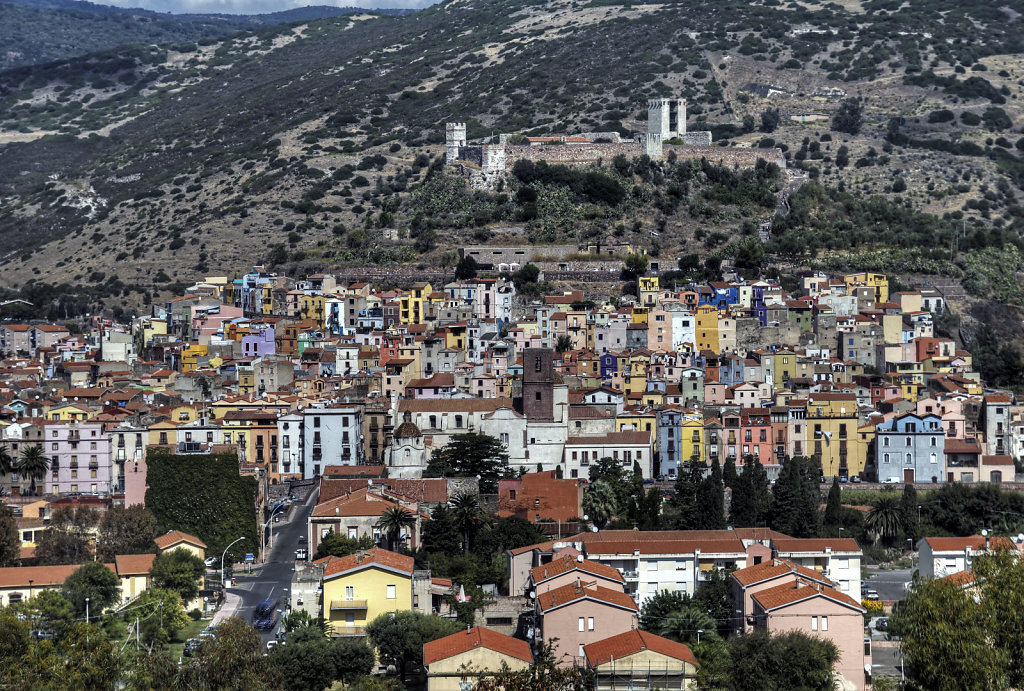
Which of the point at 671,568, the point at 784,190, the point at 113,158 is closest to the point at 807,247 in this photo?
the point at 784,190

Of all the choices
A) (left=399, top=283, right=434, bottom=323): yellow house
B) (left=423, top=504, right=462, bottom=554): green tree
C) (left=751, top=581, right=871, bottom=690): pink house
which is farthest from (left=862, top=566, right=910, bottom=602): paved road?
(left=399, top=283, right=434, bottom=323): yellow house

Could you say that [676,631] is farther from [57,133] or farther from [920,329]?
[57,133]

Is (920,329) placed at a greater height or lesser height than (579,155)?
lesser

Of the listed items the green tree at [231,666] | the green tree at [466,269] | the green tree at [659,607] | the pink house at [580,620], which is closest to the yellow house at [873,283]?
the green tree at [466,269]

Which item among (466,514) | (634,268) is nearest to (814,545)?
(466,514)

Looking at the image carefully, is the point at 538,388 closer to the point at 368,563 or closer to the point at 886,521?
the point at 886,521

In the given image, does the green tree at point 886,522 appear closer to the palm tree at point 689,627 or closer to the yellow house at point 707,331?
the palm tree at point 689,627
